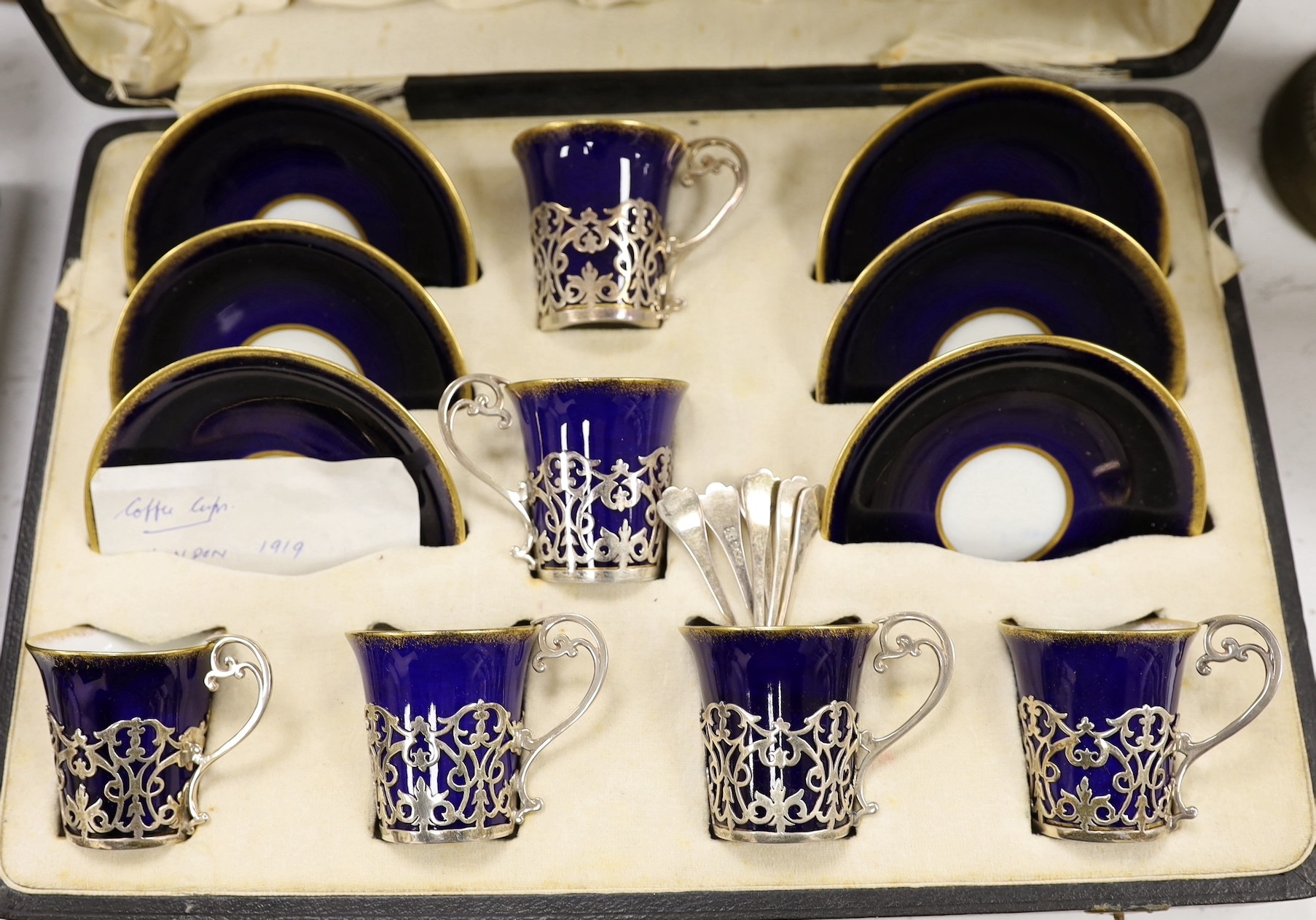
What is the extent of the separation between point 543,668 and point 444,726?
0.28 feet

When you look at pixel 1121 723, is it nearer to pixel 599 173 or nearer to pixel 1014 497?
pixel 1014 497

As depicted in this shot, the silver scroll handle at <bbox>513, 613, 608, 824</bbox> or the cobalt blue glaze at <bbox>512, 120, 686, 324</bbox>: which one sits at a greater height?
the cobalt blue glaze at <bbox>512, 120, 686, 324</bbox>

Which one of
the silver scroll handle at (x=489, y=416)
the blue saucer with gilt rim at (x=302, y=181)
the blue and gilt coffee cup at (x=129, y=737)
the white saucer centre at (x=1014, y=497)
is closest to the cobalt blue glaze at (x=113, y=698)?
the blue and gilt coffee cup at (x=129, y=737)

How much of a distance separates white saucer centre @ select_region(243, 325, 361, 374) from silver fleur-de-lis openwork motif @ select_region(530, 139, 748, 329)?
0.17 metres

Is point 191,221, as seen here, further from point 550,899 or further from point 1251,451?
A: point 1251,451

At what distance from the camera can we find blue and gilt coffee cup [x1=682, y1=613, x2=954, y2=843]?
0.65 m

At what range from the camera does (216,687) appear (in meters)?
0.70

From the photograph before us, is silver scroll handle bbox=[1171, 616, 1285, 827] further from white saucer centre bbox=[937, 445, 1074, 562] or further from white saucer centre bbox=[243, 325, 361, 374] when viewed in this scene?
white saucer centre bbox=[243, 325, 361, 374]

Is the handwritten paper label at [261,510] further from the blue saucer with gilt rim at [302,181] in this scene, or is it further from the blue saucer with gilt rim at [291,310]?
the blue saucer with gilt rim at [302,181]

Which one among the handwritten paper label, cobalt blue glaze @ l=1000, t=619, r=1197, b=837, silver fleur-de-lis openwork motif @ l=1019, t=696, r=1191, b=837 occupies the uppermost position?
the handwritten paper label

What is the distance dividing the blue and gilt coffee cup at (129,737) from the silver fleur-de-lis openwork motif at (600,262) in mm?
326

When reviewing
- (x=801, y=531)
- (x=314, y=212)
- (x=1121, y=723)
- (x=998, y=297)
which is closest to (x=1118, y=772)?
(x=1121, y=723)

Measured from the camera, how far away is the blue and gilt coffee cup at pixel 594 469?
2.32 feet

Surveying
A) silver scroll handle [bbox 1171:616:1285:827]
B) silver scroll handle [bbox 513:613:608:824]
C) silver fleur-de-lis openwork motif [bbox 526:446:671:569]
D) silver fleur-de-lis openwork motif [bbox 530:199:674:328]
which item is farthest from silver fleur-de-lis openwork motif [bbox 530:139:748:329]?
silver scroll handle [bbox 1171:616:1285:827]
